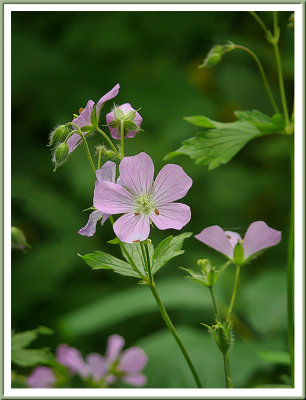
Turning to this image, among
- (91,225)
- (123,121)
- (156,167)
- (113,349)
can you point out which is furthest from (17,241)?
(156,167)

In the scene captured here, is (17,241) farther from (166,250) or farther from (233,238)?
(233,238)

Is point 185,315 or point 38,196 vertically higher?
point 38,196

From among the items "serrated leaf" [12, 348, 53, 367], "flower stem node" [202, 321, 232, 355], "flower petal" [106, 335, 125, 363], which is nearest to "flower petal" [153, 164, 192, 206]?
"flower stem node" [202, 321, 232, 355]

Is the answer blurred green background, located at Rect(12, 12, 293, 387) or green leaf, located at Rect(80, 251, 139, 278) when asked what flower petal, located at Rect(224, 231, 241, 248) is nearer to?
green leaf, located at Rect(80, 251, 139, 278)

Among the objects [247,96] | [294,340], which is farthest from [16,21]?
[294,340]

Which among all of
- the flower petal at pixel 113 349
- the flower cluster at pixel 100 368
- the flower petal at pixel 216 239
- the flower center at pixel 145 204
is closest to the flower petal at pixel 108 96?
the flower center at pixel 145 204

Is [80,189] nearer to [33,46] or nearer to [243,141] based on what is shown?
[33,46]

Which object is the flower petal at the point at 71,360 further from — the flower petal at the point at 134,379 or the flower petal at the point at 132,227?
the flower petal at the point at 132,227
